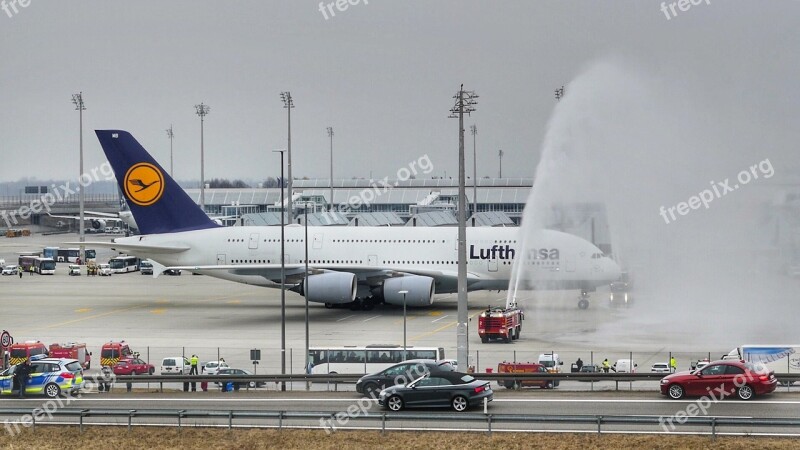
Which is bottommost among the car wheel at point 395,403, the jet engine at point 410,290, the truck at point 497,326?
the car wheel at point 395,403

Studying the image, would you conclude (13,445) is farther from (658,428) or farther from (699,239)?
(699,239)

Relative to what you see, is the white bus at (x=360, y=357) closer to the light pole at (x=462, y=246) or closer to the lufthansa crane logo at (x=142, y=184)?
the light pole at (x=462, y=246)

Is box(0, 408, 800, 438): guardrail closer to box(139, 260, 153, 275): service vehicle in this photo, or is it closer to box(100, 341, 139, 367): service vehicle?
box(100, 341, 139, 367): service vehicle

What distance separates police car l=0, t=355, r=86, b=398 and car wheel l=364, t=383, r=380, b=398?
9.68 metres

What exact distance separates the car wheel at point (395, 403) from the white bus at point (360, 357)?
12.4 m

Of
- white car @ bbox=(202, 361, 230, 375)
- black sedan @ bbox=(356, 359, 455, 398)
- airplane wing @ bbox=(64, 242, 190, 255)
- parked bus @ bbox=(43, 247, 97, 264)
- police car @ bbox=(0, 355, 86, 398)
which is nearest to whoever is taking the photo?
black sedan @ bbox=(356, 359, 455, 398)

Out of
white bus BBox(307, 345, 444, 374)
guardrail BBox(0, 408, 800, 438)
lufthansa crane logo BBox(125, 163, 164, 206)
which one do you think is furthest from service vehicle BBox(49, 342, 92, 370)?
lufthansa crane logo BBox(125, 163, 164, 206)

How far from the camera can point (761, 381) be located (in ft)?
107

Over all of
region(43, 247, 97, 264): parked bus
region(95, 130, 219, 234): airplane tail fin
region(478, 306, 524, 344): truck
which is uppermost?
region(95, 130, 219, 234): airplane tail fin

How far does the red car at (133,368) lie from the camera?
4591 cm

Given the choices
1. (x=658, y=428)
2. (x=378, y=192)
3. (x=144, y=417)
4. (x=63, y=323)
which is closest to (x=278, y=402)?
(x=144, y=417)

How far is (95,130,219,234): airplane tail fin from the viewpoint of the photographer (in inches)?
2753

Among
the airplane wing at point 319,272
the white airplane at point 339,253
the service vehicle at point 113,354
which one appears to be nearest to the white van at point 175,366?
the service vehicle at point 113,354

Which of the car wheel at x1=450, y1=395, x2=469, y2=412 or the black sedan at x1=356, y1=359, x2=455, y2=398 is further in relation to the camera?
the black sedan at x1=356, y1=359, x2=455, y2=398
